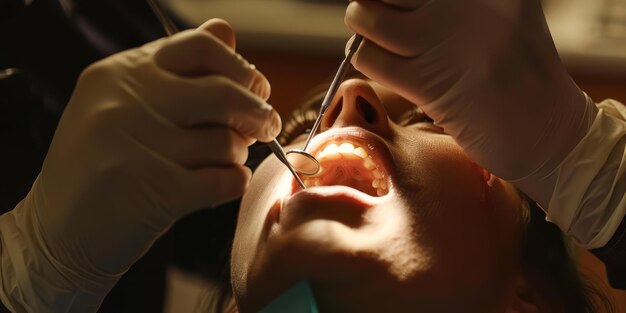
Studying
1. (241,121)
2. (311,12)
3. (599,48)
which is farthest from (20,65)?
(599,48)

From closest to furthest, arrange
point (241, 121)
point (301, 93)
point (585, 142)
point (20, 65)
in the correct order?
point (241, 121), point (585, 142), point (20, 65), point (301, 93)

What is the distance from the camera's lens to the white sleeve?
1.23 meters

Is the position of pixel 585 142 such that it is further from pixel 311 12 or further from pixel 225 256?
pixel 311 12

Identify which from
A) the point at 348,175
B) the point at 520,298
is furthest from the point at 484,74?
the point at 520,298

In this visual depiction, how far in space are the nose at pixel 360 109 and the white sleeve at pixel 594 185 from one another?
0.35 meters

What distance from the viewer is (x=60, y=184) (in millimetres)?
1149

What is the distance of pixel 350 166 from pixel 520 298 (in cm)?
46

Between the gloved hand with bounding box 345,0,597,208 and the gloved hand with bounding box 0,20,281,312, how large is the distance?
9.2 inches

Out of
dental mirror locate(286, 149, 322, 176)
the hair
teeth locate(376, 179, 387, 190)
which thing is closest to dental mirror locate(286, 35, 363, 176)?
dental mirror locate(286, 149, 322, 176)

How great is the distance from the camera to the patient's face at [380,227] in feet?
3.73

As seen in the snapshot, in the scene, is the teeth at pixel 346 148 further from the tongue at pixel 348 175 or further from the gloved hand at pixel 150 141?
the gloved hand at pixel 150 141

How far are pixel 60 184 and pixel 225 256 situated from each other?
0.88 metres

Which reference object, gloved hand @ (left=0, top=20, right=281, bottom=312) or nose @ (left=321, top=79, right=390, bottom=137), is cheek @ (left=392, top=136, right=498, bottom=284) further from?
gloved hand @ (left=0, top=20, right=281, bottom=312)

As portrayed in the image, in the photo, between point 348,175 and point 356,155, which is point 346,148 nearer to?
point 356,155
